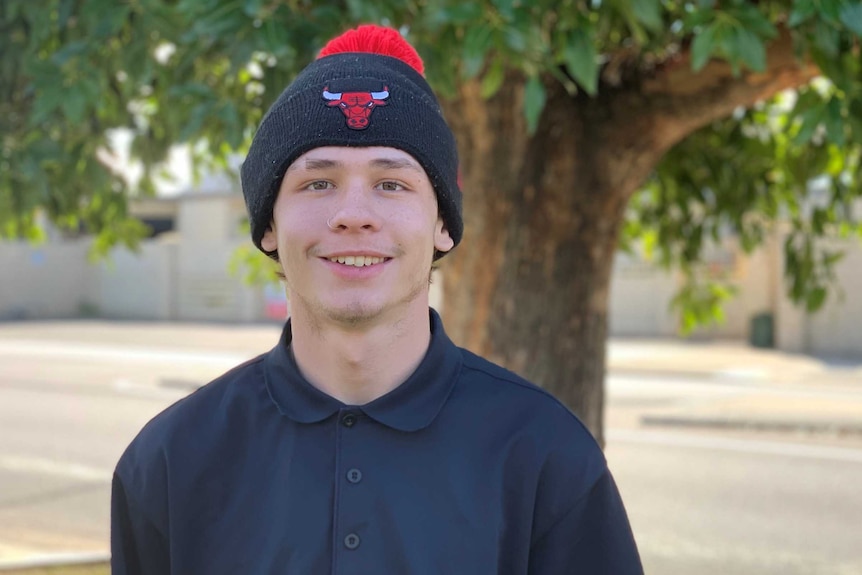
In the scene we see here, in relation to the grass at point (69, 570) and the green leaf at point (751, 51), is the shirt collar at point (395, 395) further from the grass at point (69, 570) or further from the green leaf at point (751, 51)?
the grass at point (69, 570)

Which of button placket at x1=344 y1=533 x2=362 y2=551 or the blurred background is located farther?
the blurred background

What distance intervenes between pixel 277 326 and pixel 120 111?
76.5 feet

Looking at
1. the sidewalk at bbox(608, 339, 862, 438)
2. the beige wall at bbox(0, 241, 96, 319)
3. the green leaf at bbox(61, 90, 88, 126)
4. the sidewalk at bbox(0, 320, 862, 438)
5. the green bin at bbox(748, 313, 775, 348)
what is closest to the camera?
the green leaf at bbox(61, 90, 88, 126)

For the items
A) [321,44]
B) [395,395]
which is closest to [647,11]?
[321,44]

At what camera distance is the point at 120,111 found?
3787 millimetres

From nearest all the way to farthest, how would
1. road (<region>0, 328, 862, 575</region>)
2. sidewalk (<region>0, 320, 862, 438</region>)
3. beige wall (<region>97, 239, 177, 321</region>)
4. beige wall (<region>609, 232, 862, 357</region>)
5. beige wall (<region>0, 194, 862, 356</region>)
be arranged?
road (<region>0, 328, 862, 575</region>) → sidewalk (<region>0, 320, 862, 438</region>) → beige wall (<region>609, 232, 862, 357</region>) → beige wall (<region>0, 194, 862, 356</region>) → beige wall (<region>97, 239, 177, 321</region>)

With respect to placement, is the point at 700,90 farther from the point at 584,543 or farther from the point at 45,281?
the point at 45,281

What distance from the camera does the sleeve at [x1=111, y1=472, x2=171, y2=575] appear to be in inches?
64.8

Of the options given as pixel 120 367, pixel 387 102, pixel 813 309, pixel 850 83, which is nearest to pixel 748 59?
pixel 850 83

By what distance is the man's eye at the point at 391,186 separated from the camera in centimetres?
161

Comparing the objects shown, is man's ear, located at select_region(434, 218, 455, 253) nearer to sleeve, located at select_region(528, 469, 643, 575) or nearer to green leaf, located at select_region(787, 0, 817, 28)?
sleeve, located at select_region(528, 469, 643, 575)

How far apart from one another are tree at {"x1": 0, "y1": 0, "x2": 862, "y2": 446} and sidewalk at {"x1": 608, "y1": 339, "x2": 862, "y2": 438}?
693 cm

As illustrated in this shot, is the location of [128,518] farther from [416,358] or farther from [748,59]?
[748,59]

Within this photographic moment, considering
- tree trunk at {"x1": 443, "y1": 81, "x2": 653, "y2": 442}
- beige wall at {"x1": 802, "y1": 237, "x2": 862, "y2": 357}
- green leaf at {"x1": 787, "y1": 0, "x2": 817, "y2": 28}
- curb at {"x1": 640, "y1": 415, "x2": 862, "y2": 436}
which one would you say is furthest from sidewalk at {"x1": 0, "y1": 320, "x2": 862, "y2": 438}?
green leaf at {"x1": 787, "y1": 0, "x2": 817, "y2": 28}
